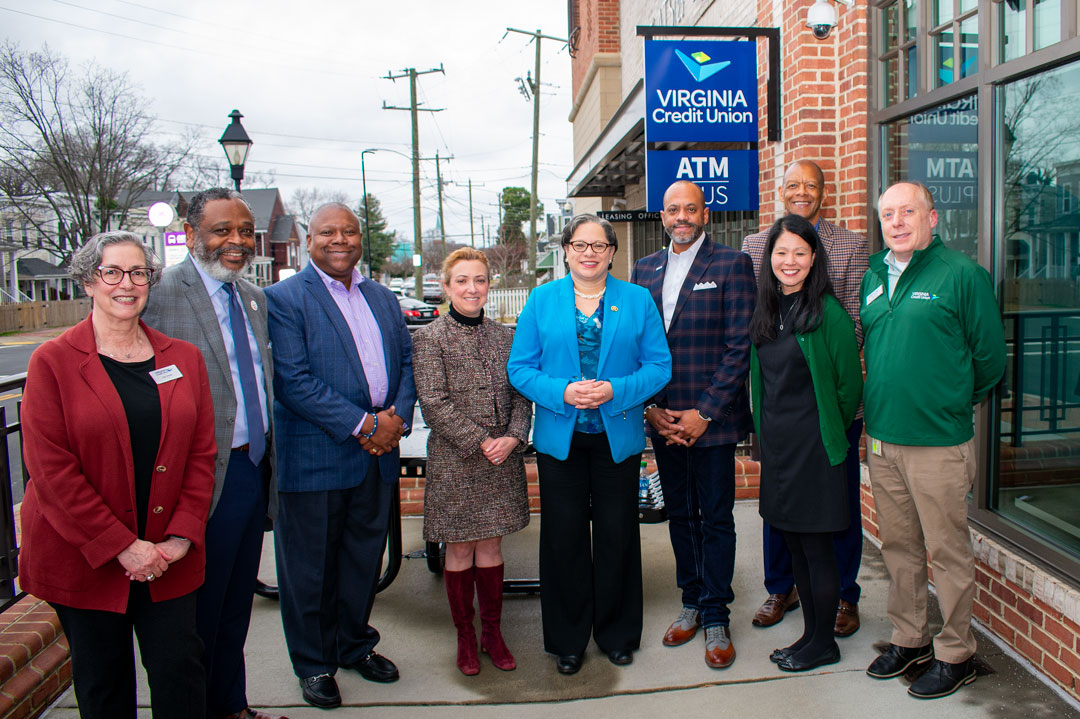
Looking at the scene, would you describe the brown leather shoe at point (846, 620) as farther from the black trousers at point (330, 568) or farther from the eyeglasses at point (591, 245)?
the black trousers at point (330, 568)

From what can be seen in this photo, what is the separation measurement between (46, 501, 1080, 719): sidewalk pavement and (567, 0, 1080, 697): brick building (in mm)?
372

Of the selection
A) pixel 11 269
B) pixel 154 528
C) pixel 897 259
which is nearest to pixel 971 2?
pixel 897 259

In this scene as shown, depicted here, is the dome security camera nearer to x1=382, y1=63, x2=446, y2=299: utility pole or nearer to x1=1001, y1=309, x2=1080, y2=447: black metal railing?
x1=1001, y1=309, x2=1080, y2=447: black metal railing

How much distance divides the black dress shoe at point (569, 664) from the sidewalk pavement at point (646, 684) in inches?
1.3

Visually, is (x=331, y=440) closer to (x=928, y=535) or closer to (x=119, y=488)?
(x=119, y=488)

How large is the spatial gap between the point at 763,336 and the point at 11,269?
173 ft

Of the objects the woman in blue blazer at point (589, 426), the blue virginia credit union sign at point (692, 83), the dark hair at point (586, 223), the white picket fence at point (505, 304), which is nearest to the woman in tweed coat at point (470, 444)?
the woman in blue blazer at point (589, 426)

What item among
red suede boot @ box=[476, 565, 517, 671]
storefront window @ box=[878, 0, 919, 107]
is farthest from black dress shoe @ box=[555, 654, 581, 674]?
storefront window @ box=[878, 0, 919, 107]

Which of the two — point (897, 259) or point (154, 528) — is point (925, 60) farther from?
point (154, 528)

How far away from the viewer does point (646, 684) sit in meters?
3.29

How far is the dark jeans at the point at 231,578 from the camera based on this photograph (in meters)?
2.77

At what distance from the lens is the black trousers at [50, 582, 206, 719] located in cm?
235

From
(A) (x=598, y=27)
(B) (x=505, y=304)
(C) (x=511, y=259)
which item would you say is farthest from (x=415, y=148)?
(C) (x=511, y=259)

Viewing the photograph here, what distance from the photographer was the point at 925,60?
4305 mm
